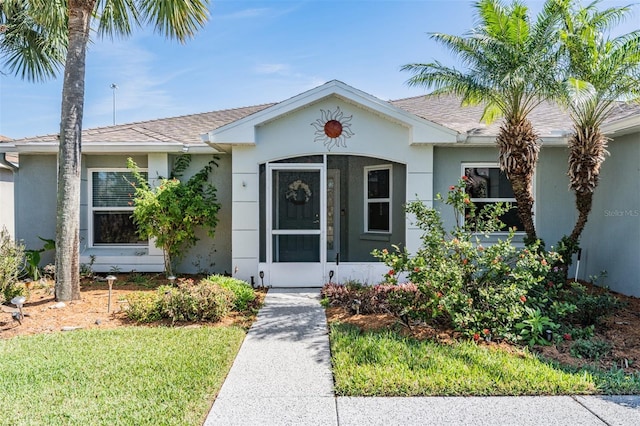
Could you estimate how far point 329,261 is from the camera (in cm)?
919

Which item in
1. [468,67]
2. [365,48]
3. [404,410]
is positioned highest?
[365,48]

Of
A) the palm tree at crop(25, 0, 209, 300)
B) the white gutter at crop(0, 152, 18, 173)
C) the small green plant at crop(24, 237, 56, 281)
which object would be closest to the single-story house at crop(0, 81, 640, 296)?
the white gutter at crop(0, 152, 18, 173)

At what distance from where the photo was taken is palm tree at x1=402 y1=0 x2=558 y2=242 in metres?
A: 7.54

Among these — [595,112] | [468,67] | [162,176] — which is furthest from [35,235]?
[595,112]

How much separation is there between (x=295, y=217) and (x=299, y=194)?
0.54 m

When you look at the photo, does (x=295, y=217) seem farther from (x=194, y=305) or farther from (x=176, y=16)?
(x=176, y=16)

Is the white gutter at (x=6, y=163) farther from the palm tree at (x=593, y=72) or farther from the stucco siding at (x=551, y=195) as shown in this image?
the stucco siding at (x=551, y=195)

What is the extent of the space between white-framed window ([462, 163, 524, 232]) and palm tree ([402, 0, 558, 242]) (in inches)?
59.2

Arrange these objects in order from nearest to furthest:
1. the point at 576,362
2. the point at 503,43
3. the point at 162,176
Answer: the point at 576,362, the point at 503,43, the point at 162,176

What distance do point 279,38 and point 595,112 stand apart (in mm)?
9177

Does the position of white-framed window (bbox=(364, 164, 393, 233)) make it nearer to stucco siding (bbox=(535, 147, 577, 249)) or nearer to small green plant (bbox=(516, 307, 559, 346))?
stucco siding (bbox=(535, 147, 577, 249))

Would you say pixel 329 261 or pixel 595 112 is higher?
pixel 595 112

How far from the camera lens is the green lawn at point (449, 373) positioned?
4184mm

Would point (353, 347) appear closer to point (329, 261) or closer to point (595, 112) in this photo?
point (329, 261)
